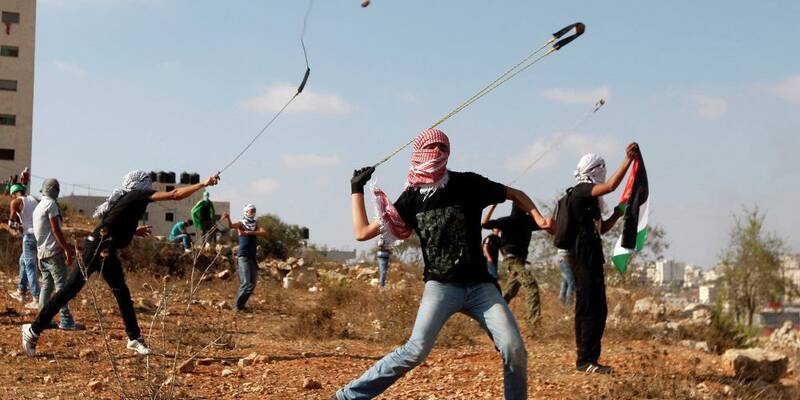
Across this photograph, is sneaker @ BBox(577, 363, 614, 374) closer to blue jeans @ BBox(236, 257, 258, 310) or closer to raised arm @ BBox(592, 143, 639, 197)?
raised arm @ BBox(592, 143, 639, 197)

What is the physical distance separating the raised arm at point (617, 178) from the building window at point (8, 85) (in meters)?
56.5

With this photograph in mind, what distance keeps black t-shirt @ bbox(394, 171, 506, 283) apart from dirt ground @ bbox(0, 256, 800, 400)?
5.16 ft

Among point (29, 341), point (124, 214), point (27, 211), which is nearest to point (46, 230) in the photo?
point (29, 341)

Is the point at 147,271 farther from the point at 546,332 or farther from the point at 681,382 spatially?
the point at 681,382

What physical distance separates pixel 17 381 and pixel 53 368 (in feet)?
2.10

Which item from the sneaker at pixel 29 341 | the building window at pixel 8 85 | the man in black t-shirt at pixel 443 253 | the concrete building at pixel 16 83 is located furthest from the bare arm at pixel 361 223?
the building window at pixel 8 85

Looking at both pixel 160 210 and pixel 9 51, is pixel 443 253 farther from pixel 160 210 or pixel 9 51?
pixel 160 210

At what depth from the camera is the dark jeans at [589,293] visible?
756 cm

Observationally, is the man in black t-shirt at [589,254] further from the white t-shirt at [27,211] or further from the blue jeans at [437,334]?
the white t-shirt at [27,211]

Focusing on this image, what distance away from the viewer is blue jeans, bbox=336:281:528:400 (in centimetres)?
527

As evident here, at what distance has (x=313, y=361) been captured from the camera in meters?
9.02

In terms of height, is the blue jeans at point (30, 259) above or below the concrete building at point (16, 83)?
below

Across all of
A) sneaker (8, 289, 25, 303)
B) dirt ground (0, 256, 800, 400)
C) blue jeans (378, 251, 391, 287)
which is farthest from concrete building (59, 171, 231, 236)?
dirt ground (0, 256, 800, 400)

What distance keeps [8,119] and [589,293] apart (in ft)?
184
